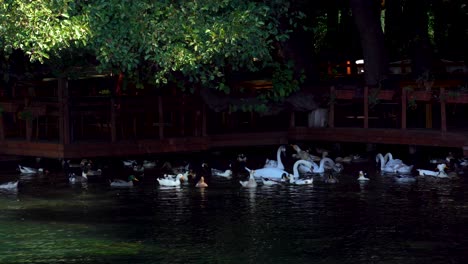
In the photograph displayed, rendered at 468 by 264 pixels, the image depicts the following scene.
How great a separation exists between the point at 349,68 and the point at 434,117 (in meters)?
11.5

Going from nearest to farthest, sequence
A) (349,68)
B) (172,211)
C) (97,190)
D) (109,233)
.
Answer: (109,233), (172,211), (97,190), (349,68)

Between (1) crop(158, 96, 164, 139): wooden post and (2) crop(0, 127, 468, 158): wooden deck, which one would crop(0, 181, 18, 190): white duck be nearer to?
(2) crop(0, 127, 468, 158): wooden deck

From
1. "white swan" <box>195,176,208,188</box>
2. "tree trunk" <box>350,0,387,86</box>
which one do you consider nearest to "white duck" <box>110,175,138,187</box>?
"white swan" <box>195,176,208,188</box>

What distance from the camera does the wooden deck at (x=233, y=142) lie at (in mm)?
32500

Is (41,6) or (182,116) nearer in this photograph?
(41,6)

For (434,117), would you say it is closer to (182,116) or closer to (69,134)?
(182,116)

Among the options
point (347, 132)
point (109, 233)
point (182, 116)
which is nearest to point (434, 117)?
point (347, 132)

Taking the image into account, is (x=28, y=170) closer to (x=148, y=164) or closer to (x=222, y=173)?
(x=148, y=164)

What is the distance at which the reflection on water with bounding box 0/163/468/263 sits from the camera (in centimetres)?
2123

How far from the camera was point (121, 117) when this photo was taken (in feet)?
111

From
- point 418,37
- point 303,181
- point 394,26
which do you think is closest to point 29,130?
point 303,181

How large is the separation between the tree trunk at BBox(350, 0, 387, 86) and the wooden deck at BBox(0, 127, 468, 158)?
2.18 meters

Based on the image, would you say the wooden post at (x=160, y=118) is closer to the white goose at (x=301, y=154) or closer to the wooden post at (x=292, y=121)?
the white goose at (x=301, y=154)

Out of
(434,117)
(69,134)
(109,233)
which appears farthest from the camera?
(434,117)
